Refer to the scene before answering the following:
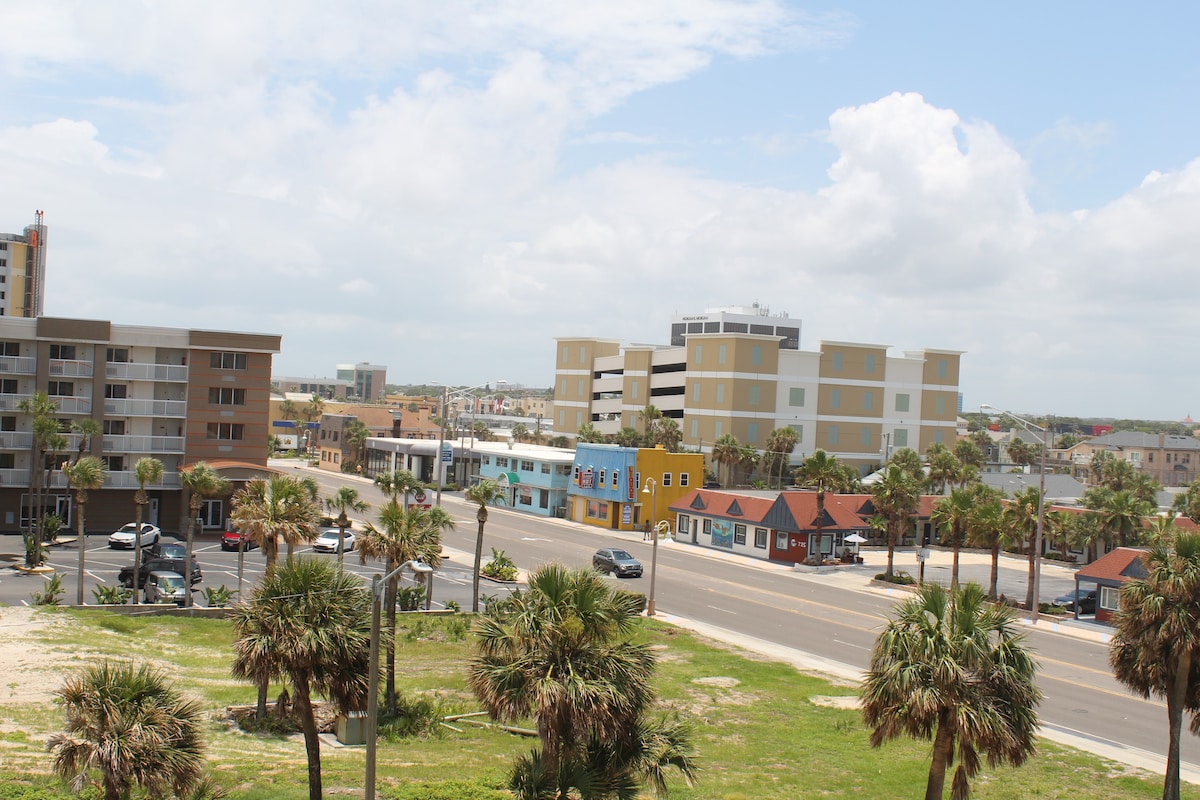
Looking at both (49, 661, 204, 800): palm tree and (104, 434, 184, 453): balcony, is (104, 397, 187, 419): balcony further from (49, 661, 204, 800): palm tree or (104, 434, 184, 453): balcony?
(49, 661, 204, 800): palm tree

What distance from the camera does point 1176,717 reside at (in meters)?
23.8

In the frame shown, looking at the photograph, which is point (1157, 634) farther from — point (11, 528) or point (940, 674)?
point (11, 528)

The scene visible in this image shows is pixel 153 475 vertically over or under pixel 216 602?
over

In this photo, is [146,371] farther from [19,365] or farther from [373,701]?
[373,701]

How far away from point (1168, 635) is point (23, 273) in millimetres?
165331

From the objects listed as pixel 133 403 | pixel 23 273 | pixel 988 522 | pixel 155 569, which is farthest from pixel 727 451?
pixel 23 273

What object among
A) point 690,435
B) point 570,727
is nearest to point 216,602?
point 570,727

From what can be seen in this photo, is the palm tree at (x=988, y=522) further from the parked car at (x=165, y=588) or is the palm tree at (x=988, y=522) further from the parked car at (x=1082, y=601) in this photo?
the parked car at (x=165, y=588)

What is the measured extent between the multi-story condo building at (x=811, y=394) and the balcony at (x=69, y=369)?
64447mm

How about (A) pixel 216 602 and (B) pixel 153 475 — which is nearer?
(A) pixel 216 602

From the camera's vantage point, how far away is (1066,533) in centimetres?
6719

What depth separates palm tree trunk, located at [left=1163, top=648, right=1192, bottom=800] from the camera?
2317cm

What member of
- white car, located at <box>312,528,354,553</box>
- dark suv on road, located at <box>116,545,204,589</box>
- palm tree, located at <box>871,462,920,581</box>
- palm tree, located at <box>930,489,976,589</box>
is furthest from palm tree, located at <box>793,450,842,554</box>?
dark suv on road, located at <box>116,545,204,589</box>

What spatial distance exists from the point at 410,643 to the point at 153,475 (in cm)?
1611
